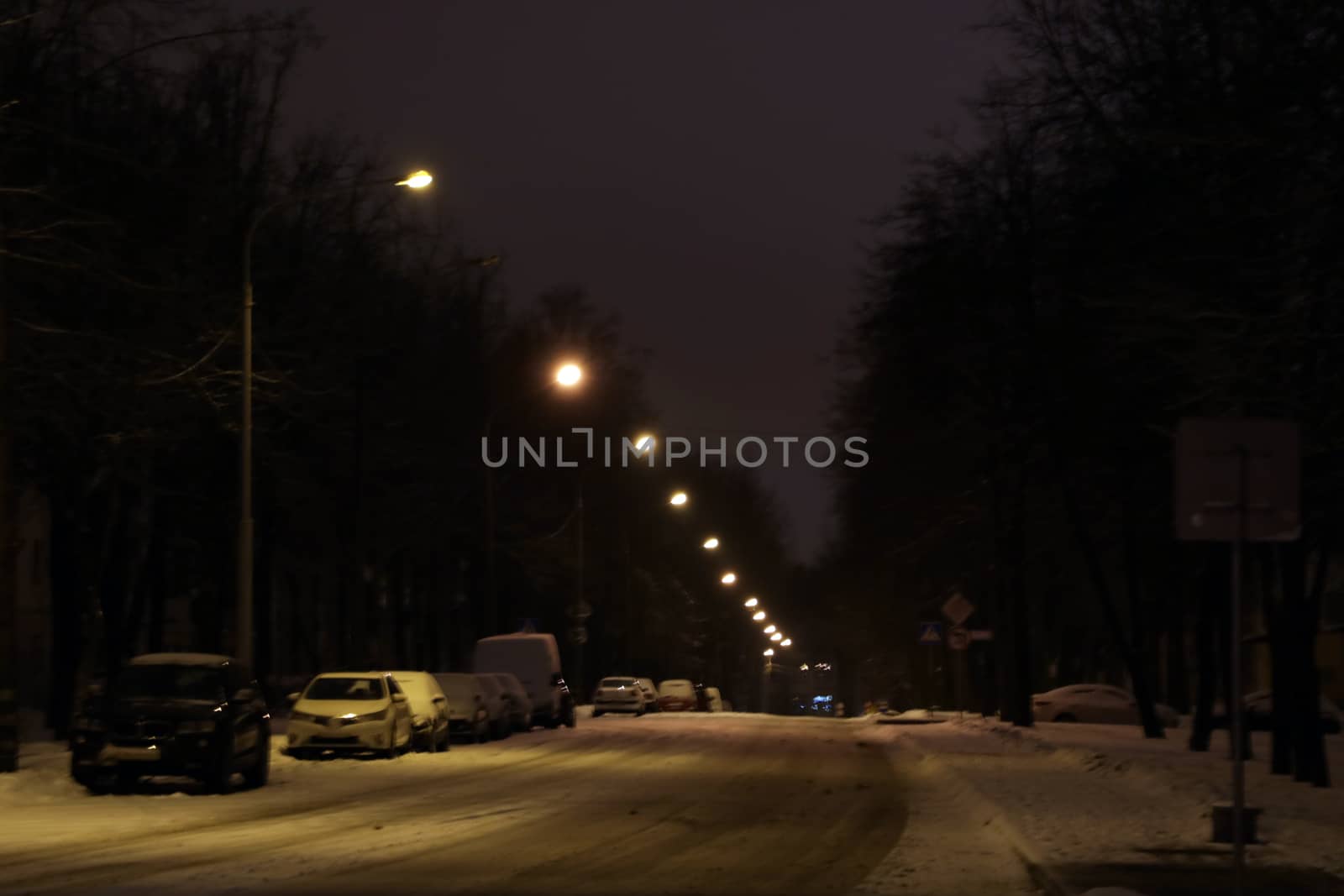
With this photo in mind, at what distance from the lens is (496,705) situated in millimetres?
39344

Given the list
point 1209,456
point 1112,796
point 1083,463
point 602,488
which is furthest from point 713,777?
point 602,488

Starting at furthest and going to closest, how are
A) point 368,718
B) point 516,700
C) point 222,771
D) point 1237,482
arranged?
point 516,700
point 368,718
point 222,771
point 1237,482

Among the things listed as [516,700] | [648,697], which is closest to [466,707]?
[516,700]

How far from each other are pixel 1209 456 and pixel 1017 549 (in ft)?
98.6

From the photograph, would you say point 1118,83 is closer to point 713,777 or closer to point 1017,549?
point 713,777

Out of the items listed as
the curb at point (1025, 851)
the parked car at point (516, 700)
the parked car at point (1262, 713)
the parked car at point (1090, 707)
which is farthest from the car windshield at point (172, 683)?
the parked car at point (1090, 707)

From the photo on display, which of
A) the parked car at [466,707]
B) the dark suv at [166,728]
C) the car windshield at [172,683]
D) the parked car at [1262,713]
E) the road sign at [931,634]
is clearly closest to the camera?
the dark suv at [166,728]

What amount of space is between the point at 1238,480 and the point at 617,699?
50016mm

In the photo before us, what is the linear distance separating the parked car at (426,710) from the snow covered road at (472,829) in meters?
1.78

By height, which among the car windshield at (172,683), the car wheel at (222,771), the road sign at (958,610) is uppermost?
the car windshield at (172,683)

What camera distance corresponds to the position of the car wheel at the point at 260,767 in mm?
23141

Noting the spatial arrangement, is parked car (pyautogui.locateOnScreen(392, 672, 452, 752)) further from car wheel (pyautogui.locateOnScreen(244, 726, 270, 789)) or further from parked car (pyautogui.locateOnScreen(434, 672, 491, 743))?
car wheel (pyautogui.locateOnScreen(244, 726, 270, 789))

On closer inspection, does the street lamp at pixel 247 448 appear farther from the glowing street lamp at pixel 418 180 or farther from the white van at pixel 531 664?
the white van at pixel 531 664

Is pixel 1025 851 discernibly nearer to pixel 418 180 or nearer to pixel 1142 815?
pixel 1142 815
